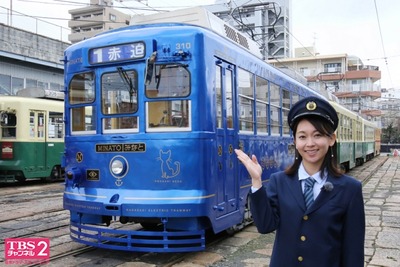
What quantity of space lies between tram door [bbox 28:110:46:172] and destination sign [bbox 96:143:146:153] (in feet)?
30.3

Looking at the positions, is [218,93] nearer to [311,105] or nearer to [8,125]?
[311,105]

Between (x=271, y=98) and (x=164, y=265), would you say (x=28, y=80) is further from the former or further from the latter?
(x=164, y=265)

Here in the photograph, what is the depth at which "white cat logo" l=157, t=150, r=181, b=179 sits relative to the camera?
5191 millimetres

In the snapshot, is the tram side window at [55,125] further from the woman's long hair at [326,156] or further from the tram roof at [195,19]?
the woman's long hair at [326,156]

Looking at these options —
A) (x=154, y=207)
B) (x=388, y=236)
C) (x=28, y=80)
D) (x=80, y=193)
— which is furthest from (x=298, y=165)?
(x=28, y=80)

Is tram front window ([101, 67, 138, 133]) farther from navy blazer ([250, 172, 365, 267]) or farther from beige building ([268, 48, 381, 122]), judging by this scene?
beige building ([268, 48, 381, 122])

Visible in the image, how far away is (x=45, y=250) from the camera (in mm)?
5516

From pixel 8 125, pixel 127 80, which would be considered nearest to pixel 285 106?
pixel 127 80

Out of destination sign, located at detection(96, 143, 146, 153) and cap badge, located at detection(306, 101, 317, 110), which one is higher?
cap badge, located at detection(306, 101, 317, 110)

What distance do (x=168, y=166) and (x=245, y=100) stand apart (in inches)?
81.5

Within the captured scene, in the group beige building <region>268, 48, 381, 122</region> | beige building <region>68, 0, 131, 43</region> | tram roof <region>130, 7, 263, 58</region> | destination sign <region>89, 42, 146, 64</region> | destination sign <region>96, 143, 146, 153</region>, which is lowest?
destination sign <region>96, 143, 146, 153</region>

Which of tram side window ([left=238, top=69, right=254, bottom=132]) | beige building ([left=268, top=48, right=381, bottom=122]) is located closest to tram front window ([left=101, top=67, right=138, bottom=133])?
tram side window ([left=238, top=69, right=254, bottom=132])

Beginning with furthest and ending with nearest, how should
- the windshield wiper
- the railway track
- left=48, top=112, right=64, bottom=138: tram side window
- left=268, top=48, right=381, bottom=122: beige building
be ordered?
left=268, top=48, right=381, bottom=122: beige building → left=48, top=112, right=64, bottom=138: tram side window → the windshield wiper → the railway track

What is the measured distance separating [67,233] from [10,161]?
779cm
